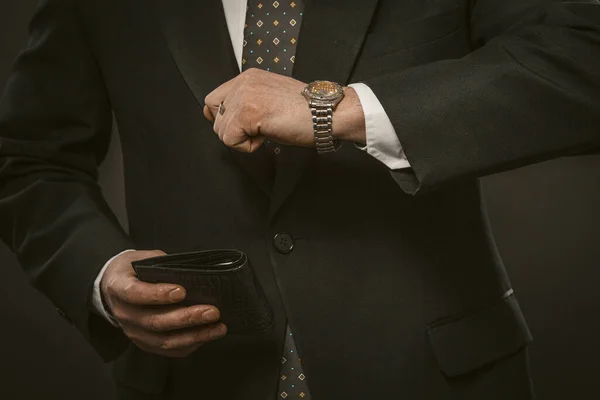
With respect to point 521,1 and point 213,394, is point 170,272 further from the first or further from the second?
point 521,1

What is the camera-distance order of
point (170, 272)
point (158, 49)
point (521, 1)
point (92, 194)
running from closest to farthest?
point (170, 272)
point (521, 1)
point (158, 49)
point (92, 194)

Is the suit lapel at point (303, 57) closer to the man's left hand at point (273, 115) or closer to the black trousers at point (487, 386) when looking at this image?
the man's left hand at point (273, 115)

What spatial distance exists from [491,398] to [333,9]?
669mm

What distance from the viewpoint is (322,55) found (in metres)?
1.13

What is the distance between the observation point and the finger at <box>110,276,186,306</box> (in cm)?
99

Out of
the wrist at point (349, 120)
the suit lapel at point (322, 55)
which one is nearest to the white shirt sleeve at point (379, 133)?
the wrist at point (349, 120)

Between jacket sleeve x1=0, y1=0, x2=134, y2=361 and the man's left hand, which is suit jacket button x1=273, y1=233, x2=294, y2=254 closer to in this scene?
the man's left hand

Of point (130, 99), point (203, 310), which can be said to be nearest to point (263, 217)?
point (203, 310)

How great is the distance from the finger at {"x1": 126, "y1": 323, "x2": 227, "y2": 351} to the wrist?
32cm

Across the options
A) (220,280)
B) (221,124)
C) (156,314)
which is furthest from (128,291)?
(221,124)

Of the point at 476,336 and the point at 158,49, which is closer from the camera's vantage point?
the point at 476,336

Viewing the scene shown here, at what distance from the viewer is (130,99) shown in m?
1.29

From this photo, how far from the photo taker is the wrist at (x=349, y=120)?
3.23ft

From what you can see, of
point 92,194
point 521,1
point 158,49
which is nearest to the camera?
point 521,1
